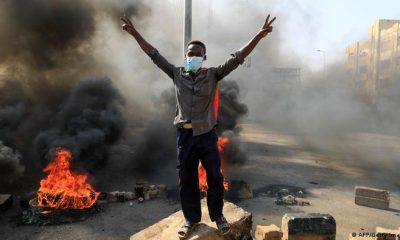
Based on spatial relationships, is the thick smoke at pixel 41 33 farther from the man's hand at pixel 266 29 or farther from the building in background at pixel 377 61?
the building in background at pixel 377 61

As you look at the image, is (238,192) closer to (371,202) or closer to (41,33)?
(371,202)

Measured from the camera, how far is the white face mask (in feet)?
11.2

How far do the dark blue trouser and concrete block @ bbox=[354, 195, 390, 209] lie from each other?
274 inches

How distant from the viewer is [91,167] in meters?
11.9

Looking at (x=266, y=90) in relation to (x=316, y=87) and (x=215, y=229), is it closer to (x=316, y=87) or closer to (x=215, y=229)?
(x=316, y=87)

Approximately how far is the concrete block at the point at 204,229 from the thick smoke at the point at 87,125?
8.22m

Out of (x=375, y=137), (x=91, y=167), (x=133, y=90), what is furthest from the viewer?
(x=133, y=90)

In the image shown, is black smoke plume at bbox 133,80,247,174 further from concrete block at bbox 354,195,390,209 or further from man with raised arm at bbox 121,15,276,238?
man with raised arm at bbox 121,15,276,238

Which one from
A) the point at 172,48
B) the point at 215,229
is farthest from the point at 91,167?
the point at 172,48

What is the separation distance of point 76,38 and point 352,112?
22.7 meters

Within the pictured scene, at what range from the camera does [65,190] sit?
29.2ft

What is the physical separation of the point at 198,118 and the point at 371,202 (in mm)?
7465

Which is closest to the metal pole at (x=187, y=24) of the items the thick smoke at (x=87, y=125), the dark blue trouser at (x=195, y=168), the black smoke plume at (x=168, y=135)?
the black smoke plume at (x=168, y=135)

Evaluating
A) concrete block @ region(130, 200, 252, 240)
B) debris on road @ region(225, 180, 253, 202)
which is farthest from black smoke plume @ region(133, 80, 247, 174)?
concrete block @ region(130, 200, 252, 240)
